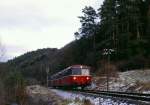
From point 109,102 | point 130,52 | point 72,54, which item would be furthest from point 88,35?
point 109,102

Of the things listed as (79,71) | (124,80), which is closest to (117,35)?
(124,80)

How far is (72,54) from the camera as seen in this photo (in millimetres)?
104562

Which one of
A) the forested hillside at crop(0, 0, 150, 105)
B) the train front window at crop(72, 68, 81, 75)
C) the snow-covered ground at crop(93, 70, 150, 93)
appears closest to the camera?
the snow-covered ground at crop(93, 70, 150, 93)

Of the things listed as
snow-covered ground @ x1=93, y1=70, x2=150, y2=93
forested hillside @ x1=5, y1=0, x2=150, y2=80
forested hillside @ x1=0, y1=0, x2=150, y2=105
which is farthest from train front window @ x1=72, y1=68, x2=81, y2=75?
forested hillside @ x1=5, y1=0, x2=150, y2=80

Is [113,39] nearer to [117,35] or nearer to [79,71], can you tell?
[117,35]

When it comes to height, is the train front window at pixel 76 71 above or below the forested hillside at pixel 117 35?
below

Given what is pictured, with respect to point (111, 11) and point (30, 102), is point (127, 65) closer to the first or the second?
point (111, 11)

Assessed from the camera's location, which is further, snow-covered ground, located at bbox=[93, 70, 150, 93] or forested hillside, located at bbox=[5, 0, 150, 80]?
forested hillside, located at bbox=[5, 0, 150, 80]

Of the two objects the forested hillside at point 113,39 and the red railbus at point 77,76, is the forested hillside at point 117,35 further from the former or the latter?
the red railbus at point 77,76

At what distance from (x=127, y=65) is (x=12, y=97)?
27410 mm

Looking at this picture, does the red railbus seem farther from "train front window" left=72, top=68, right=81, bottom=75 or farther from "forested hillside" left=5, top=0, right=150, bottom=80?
"forested hillside" left=5, top=0, right=150, bottom=80

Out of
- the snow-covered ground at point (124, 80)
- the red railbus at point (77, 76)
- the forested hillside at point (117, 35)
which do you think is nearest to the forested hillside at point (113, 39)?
the forested hillside at point (117, 35)

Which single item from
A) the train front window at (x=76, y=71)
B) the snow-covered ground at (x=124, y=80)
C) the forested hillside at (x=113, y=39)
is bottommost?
the snow-covered ground at (x=124, y=80)

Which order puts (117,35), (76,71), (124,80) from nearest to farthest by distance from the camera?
(76,71) < (124,80) < (117,35)
